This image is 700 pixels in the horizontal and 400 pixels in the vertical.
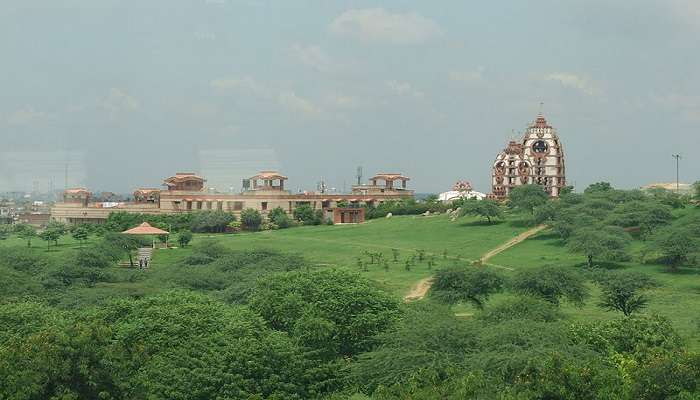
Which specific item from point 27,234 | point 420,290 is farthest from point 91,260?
point 27,234

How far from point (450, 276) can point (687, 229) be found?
17887 mm

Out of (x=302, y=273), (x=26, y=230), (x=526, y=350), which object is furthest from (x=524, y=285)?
(x=26, y=230)

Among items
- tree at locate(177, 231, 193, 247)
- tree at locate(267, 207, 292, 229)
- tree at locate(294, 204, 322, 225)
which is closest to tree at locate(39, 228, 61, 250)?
tree at locate(177, 231, 193, 247)

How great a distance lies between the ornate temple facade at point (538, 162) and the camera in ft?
329

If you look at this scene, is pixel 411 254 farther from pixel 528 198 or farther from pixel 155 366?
pixel 155 366

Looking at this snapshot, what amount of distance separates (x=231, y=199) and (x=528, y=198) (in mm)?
33336

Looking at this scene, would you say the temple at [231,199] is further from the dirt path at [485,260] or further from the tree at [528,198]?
the dirt path at [485,260]

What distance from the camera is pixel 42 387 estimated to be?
21.2m

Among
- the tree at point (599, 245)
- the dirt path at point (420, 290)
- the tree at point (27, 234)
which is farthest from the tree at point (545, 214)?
the tree at point (27, 234)

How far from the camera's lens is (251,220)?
3184 inches

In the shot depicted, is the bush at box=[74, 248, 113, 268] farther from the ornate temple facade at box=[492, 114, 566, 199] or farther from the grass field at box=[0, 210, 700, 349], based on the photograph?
the ornate temple facade at box=[492, 114, 566, 199]

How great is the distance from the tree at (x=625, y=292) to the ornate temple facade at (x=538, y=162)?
6321 centimetres

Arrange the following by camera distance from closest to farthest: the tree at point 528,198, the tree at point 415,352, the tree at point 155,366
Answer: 1. the tree at point 155,366
2. the tree at point 415,352
3. the tree at point 528,198

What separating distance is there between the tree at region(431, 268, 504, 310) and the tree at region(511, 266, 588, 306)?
1.00 metres
